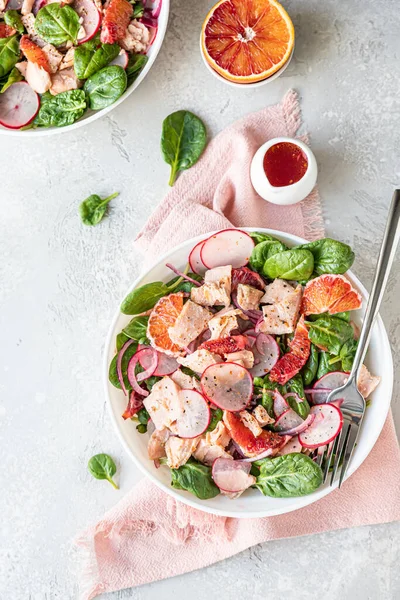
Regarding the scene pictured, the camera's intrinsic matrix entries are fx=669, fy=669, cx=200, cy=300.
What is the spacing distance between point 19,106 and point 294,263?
1.42m

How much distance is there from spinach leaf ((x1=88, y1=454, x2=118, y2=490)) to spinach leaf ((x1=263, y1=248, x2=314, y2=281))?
3.97 feet

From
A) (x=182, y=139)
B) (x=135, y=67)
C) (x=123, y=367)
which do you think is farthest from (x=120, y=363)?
(x=135, y=67)

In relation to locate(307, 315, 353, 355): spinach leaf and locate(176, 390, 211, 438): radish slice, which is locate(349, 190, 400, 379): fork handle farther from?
locate(176, 390, 211, 438): radish slice

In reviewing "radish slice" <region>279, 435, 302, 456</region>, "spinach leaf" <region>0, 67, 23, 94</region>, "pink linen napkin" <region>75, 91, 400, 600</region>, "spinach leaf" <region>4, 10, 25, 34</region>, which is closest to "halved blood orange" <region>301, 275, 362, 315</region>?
"pink linen napkin" <region>75, 91, 400, 600</region>

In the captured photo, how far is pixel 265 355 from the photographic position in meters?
2.79

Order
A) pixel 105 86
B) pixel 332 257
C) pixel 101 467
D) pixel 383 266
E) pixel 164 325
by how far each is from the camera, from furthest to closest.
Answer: pixel 101 467, pixel 105 86, pixel 164 325, pixel 332 257, pixel 383 266

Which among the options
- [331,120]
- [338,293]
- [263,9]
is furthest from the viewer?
[331,120]

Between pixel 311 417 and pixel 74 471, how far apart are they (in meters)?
1.18

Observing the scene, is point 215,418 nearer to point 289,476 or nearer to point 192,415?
point 192,415

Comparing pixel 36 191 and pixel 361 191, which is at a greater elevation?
pixel 36 191

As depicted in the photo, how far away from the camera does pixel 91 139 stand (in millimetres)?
3189

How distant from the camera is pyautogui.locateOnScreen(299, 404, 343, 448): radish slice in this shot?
8.86 ft

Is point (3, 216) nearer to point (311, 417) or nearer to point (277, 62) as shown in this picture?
point (277, 62)

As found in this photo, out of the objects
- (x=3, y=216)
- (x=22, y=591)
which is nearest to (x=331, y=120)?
(x=3, y=216)
